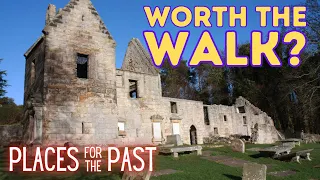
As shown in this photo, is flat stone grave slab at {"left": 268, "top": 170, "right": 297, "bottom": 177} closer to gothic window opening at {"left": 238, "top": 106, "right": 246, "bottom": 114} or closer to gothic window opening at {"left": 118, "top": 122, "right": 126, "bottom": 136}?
gothic window opening at {"left": 118, "top": 122, "right": 126, "bottom": 136}

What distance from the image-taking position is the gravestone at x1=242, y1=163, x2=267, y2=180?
30.3ft

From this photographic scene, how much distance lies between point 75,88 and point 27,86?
13.5 feet

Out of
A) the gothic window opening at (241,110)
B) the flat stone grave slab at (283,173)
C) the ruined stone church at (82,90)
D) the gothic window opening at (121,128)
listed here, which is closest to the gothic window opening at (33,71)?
the ruined stone church at (82,90)

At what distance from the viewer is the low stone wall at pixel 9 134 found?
62.4ft

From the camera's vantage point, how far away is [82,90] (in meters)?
17.8

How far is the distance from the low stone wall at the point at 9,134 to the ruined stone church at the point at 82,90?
1869 mm

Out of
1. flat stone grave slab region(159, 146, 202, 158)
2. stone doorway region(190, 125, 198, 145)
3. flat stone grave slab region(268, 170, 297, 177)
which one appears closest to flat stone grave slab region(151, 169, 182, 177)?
flat stone grave slab region(268, 170, 297, 177)

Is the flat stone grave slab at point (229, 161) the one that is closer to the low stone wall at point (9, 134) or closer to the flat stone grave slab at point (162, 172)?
the flat stone grave slab at point (162, 172)

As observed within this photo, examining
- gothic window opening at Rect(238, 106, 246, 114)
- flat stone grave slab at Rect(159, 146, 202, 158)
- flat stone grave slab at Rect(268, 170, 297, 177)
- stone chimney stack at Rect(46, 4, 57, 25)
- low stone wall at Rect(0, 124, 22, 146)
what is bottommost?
flat stone grave slab at Rect(268, 170, 297, 177)

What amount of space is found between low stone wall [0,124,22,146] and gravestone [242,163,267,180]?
1516 centimetres

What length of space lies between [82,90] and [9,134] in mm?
6278

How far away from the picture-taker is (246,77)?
54375 mm

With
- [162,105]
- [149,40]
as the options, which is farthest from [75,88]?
[162,105]

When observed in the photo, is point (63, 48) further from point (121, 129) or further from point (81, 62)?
point (121, 129)
